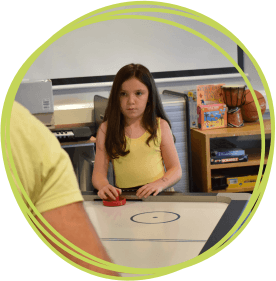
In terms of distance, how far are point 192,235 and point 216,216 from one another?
97mm

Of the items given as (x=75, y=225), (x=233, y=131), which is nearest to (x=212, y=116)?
(x=233, y=131)

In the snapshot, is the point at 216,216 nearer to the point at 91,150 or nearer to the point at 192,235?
the point at 192,235

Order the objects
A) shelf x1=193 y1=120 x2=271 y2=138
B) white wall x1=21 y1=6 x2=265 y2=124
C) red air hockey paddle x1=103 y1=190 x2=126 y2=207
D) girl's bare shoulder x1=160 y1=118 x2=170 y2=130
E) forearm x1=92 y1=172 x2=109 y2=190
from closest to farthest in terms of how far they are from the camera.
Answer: red air hockey paddle x1=103 y1=190 x2=126 y2=207, forearm x1=92 y1=172 x2=109 y2=190, girl's bare shoulder x1=160 y1=118 x2=170 y2=130, shelf x1=193 y1=120 x2=271 y2=138, white wall x1=21 y1=6 x2=265 y2=124

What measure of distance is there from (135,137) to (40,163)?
2.27 ft

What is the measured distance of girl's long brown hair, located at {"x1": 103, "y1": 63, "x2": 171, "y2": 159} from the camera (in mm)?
1005

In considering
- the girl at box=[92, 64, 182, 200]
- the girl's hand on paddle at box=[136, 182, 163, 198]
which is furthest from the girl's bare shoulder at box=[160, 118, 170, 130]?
the girl's hand on paddle at box=[136, 182, 163, 198]

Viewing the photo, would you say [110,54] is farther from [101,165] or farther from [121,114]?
[101,165]

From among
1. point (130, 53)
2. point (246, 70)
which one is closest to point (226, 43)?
point (246, 70)

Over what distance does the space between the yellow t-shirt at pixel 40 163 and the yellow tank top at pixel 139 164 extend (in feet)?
2.04

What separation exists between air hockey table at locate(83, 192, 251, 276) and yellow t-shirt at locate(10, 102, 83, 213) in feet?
0.80

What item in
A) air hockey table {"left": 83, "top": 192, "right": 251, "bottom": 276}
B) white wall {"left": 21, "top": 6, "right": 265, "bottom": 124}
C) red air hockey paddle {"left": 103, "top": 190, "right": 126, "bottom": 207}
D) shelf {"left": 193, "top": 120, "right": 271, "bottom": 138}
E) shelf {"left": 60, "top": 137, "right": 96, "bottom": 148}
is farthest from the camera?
white wall {"left": 21, "top": 6, "right": 265, "bottom": 124}

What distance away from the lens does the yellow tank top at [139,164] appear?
102 cm

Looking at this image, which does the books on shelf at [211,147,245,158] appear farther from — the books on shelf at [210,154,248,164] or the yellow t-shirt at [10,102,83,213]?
the yellow t-shirt at [10,102,83,213]

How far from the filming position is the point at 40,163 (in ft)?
1.22
